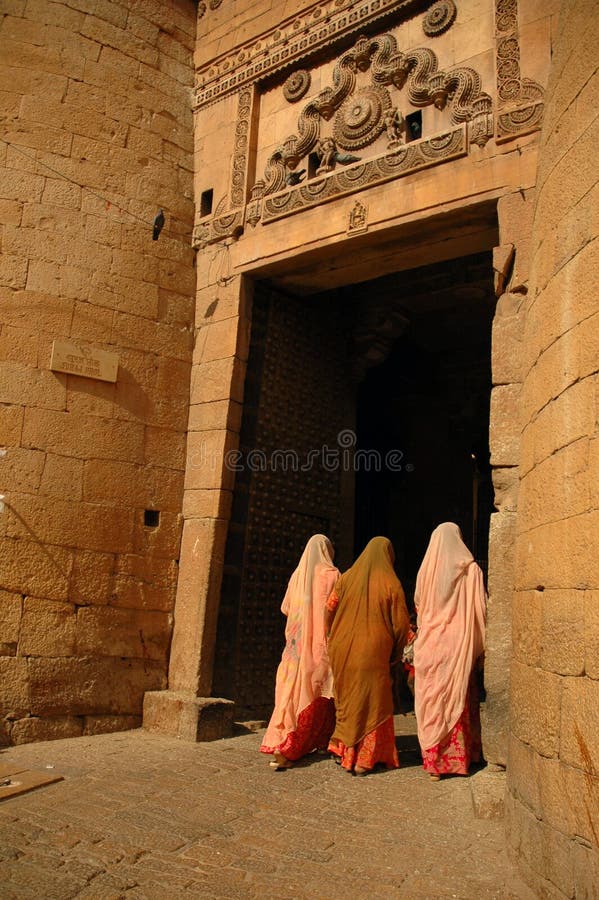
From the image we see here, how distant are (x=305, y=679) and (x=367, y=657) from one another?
0.52 meters

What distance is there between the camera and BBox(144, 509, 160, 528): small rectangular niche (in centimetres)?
627

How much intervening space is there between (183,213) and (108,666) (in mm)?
4045

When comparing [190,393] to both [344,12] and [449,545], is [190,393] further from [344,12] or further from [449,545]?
[344,12]

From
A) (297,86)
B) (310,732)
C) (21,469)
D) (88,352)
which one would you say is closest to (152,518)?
(21,469)

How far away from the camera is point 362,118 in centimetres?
602

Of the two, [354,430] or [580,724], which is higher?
[354,430]

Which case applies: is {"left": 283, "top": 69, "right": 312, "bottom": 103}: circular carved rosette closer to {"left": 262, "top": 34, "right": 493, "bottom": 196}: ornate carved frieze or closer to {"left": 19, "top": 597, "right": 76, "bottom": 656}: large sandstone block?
{"left": 262, "top": 34, "right": 493, "bottom": 196}: ornate carved frieze

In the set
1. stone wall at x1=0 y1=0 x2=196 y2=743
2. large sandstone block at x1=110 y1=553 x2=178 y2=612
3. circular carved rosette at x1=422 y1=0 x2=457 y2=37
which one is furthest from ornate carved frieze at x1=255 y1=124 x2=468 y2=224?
large sandstone block at x1=110 y1=553 x2=178 y2=612

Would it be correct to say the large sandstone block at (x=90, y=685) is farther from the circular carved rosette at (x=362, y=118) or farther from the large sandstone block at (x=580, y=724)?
the circular carved rosette at (x=362, y=118)

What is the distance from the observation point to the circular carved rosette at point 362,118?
5949mm

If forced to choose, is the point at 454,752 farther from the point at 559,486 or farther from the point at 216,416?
the point at 216,416

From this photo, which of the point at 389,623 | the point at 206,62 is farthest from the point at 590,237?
the point at 206,62

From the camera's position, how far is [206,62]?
7328 millimetres

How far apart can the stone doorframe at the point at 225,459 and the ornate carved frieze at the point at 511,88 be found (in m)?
0.50
